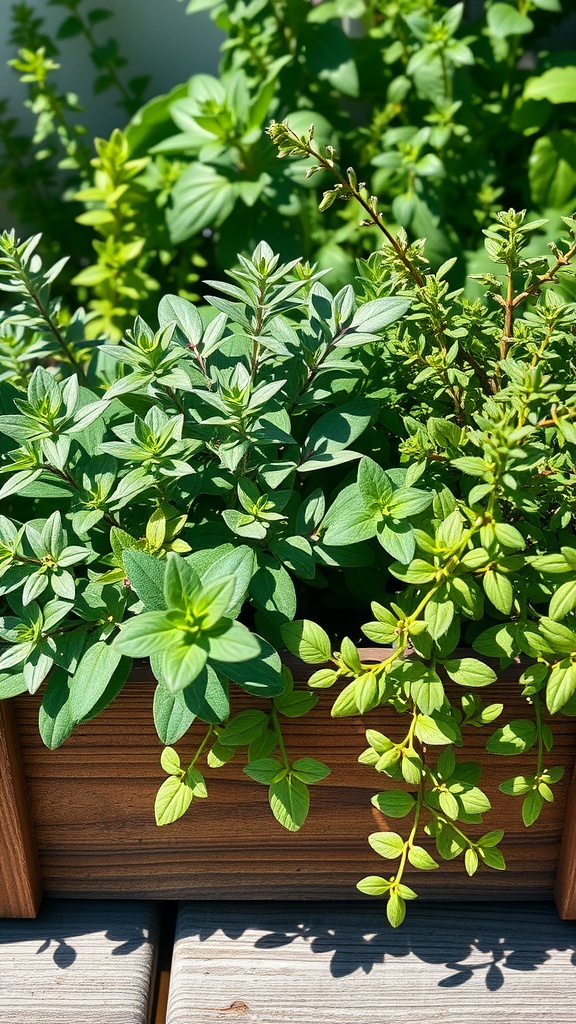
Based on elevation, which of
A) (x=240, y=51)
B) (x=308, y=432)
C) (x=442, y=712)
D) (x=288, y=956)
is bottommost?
(x=288, y=956)

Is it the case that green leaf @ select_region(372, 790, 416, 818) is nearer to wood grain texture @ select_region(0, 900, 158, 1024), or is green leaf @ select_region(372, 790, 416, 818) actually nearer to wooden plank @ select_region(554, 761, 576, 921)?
wooden plank @ select_region(554, 761, 576, 921)

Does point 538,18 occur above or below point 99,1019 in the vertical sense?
above

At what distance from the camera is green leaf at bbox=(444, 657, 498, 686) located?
0.69 m

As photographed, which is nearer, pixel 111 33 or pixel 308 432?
pixel 308 432

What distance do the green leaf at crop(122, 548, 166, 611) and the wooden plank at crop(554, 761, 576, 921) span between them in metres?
0.39

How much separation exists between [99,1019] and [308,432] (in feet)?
1.68

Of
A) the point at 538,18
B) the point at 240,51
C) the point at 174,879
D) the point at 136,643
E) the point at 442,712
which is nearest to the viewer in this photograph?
the point at 136,643

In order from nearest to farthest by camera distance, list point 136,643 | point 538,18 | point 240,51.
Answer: point 136,643 < point 240,51 < point 538,18

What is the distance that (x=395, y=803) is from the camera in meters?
0.73

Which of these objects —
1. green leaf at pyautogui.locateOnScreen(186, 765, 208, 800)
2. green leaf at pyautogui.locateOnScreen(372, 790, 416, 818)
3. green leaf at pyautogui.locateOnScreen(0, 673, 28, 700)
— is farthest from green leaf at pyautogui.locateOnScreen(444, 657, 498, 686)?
green leaf at pyautogui.locateOnScreen(0, 673, 28, 700)

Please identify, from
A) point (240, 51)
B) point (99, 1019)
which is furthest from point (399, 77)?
point (99, 1019)

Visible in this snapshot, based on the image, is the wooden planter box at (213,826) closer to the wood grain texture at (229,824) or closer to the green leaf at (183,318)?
the wood grain texture at (229,824)

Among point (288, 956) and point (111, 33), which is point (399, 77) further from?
point (288, 956)

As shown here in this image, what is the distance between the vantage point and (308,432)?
0.81m
